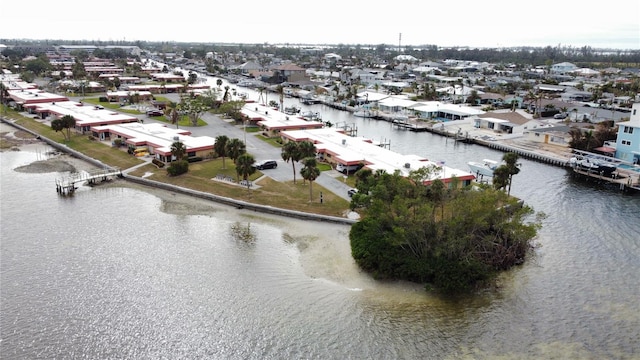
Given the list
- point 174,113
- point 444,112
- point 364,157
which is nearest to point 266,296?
point 364,157

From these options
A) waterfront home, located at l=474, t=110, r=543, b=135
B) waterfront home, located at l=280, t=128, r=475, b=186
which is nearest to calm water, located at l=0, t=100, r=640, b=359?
waterfront home, located at l=280, t=128, r=475, b=186

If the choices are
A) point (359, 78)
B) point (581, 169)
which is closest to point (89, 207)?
point (581, 169)

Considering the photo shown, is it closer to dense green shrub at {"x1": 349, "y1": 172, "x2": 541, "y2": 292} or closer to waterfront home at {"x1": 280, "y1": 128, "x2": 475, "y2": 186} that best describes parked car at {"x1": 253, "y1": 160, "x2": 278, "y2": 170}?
waterfront home at {"x1": 280, "y1": 128, "x2": 475, "y2": 186}

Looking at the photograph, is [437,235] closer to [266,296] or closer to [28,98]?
[266,296]

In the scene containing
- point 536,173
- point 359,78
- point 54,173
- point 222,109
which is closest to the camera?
point 54,173

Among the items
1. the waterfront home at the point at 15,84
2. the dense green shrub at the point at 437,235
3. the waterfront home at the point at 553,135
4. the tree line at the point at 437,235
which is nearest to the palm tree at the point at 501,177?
the tree line at the point at 437,235

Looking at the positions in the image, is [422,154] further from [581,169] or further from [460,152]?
[581,169]

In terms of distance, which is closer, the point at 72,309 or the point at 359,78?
the point at 72,309

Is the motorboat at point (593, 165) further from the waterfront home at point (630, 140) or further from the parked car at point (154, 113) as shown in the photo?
the parked car at point (154, 113)
